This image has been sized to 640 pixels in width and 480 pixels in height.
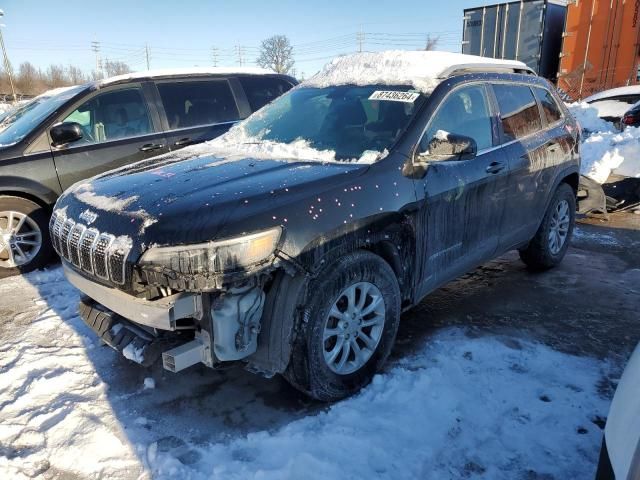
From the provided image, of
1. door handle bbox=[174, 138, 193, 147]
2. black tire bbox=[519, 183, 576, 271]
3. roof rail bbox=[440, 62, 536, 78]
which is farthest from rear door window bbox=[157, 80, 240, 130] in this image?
black tire bbox=[519, 183, 576, 271]

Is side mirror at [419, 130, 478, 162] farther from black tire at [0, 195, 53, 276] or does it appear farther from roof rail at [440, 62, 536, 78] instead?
black tire at [0, 195, 53, 276]

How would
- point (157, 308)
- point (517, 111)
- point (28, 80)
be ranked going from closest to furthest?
point (157, 308) < point (517, 111) < point (28, 80)

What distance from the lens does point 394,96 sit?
11.3ft

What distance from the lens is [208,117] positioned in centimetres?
598

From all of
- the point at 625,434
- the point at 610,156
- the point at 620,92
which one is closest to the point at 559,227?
the point at 610,156

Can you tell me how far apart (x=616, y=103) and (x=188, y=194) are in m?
13.9

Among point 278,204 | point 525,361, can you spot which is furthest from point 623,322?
point 278,204

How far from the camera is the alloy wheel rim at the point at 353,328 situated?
2793 mm

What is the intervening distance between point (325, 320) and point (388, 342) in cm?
64

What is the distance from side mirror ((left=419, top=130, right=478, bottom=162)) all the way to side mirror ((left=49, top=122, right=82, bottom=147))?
355cm

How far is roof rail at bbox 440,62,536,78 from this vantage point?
3.57 m

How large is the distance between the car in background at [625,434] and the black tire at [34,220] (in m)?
5.12

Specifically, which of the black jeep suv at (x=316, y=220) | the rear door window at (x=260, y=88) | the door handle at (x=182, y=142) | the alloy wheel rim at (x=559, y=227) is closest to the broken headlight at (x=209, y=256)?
the black jeep suv at (x=316, y=220)

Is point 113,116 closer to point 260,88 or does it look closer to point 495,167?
point 260,88
